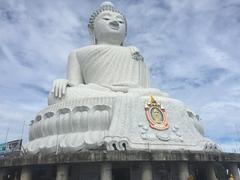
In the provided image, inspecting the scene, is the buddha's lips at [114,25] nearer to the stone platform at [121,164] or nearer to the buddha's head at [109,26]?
the buddha's head at [109,26]

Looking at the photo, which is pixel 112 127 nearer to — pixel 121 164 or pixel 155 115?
pixel 121 164

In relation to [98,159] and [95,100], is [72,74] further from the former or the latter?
[98,159]

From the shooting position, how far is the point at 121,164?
36.4 feet

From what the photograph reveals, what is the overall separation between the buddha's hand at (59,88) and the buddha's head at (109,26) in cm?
576

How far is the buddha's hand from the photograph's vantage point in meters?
15.1

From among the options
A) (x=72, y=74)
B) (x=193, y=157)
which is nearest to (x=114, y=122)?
(x=193, y=157)

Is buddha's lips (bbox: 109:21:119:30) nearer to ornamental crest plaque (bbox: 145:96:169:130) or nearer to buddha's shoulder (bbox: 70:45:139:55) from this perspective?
buddha's shoulder (bbox: 70:45:139:55)

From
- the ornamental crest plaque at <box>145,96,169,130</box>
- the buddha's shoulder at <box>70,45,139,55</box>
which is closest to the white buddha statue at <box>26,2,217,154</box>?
the ornamental crest plaque at <box>145,96,169,130</box>

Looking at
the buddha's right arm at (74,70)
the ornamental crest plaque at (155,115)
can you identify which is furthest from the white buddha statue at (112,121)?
the buddha's right arm at (74,70)

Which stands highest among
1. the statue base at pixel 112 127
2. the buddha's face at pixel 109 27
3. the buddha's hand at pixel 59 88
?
the buddha's face at pixel 109 27

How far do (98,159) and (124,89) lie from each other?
22.0 feet

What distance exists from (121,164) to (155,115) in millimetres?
3138

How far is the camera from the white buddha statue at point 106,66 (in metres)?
15.6

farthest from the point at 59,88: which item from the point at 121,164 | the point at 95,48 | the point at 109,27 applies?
the point at 109,27
